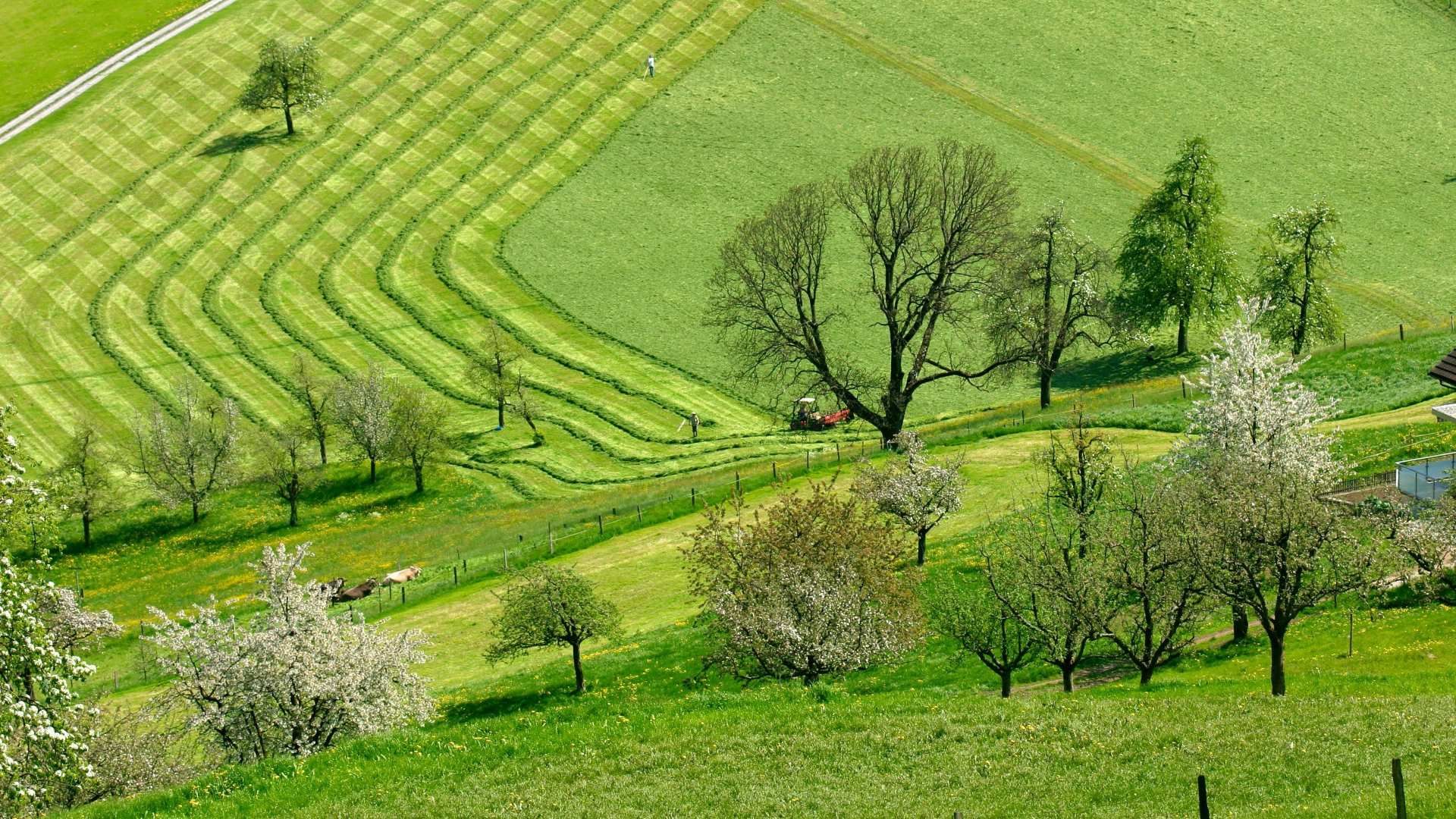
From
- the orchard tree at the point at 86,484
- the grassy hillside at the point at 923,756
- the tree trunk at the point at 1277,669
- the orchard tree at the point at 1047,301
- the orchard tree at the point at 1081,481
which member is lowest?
the grassy hillside at the point at 923,756

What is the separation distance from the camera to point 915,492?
64875mm

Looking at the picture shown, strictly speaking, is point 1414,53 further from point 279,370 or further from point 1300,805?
point 1300,805

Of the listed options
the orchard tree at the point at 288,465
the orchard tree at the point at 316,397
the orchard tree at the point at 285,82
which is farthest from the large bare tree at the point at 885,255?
the orchard tree at the point at 285,82

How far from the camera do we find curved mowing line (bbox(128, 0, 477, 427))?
102125 millimetres

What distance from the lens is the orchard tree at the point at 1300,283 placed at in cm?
9619

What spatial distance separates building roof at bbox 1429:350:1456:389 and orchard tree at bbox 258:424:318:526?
2342 inches

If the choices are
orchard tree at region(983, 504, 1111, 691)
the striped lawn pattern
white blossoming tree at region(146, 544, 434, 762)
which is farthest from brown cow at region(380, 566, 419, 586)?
orchard tree at region(983, 504, 1111, 691)

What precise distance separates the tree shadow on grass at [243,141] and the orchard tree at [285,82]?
1193 millimetres

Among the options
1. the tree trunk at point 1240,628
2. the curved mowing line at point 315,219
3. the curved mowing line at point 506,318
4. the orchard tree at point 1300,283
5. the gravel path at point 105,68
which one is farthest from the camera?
the gravel path at point 105,68

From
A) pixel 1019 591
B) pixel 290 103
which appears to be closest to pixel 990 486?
pixel 1019 591

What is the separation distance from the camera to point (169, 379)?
102438 millimetres

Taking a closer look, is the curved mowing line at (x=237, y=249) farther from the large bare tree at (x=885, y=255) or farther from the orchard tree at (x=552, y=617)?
the orchard tree at (x=552, y=617)

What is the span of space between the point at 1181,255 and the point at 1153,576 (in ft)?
197

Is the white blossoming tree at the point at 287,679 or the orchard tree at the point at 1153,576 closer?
the orchard tree at the point at 1153,576
